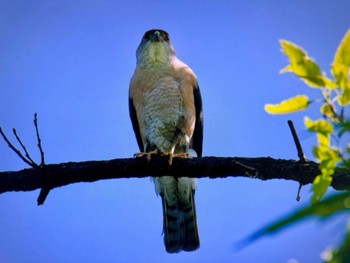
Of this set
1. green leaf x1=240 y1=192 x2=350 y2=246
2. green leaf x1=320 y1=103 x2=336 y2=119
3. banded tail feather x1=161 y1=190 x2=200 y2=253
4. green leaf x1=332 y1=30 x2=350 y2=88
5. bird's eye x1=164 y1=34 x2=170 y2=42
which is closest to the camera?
green leaf x1=240 y1=192 x2=350 y2=246

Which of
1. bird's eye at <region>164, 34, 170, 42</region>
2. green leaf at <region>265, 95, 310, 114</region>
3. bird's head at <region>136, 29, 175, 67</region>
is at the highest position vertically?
bird's eye at <region>164, 34, 170, 42</region>

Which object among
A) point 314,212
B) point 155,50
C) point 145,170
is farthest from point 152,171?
point 314,212

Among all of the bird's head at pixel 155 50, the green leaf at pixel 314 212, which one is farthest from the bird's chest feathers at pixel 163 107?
the green leaf at pixel 314 212

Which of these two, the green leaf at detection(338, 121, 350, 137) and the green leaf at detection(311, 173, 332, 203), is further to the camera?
the green leaf at detection(311, 173, 332, 203)

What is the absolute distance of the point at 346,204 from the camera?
0.70 m

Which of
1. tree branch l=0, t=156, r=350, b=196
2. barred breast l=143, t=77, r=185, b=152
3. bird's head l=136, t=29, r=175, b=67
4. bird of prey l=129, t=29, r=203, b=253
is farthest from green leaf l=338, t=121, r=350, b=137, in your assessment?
bird's head l=136, t=29, r=175, b=67

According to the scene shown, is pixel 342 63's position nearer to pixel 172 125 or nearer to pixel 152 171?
pixel 152 171

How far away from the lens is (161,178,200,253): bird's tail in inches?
229

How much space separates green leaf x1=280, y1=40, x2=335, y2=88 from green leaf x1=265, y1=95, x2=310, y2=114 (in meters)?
0.06

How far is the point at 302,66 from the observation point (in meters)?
1.10

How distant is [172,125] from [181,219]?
1252 millimetres

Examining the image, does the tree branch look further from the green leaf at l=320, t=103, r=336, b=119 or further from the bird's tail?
the green leaf at l=320, t=103, r=336, b=119

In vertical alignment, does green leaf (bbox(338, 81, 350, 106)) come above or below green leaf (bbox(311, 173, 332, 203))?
above

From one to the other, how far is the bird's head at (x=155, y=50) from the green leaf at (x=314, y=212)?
19.0 feet
